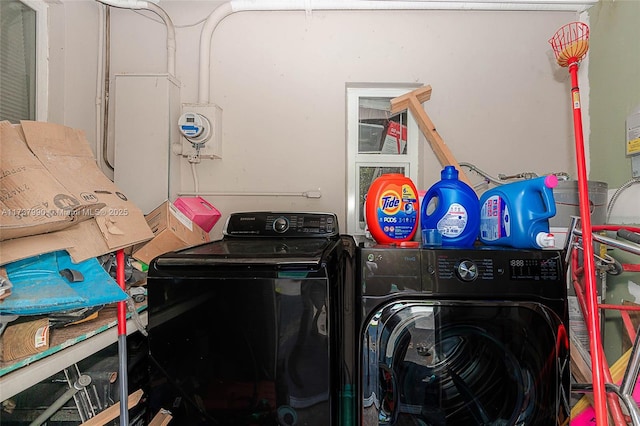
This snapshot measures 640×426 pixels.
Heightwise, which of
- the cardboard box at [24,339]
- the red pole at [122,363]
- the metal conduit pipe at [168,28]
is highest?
the metal conduit pipe at [168,28]

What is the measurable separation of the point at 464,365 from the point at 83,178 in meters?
1.49

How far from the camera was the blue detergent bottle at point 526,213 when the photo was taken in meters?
1.19

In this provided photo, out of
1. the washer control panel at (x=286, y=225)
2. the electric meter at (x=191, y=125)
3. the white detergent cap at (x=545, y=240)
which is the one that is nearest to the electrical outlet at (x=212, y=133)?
the electric meter at (x=191, y=125)

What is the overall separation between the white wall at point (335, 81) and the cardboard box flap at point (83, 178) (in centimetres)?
81

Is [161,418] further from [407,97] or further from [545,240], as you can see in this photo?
[407,97]

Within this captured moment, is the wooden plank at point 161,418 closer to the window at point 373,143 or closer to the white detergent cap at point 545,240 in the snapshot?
the window at point 373,143

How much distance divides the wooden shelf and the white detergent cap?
4.80 feet

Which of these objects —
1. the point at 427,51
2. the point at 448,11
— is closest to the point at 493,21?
the point at 448,11

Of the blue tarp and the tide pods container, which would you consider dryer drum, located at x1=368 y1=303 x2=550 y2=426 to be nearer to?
the tide pods container

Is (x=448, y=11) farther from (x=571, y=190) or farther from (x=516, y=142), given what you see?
(x=571, y=190)

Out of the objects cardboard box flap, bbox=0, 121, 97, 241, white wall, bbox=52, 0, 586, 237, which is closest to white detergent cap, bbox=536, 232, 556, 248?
white wall, bbox=52, 0, 586, 237

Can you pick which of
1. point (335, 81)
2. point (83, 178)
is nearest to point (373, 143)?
point (335, 81)

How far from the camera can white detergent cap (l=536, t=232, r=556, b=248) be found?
1.18 m

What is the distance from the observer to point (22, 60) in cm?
155
